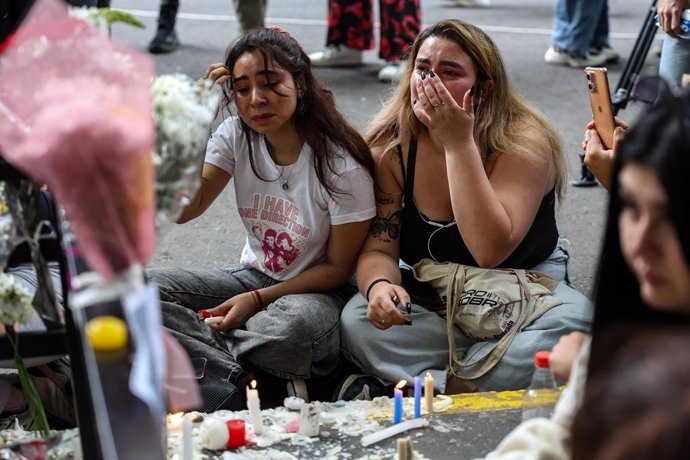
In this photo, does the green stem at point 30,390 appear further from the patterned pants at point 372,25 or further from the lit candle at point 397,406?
the patterned pants at point 372,25

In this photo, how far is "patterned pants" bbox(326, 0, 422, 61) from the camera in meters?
6.22

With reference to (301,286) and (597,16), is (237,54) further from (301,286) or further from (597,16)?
(597,16)

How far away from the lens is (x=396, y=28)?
630 centimetres

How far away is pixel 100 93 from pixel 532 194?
1.62 m

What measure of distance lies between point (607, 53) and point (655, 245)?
563 centimetres

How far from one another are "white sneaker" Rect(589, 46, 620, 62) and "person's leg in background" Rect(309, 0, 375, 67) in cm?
140

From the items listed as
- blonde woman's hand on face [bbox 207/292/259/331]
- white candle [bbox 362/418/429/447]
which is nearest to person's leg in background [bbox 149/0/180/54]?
blonde woman's hand on face [bbox 207/292/259/331]

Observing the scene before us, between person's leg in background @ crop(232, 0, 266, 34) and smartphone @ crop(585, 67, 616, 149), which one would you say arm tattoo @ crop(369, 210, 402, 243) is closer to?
smartphone @ crop(585, 67, 616, 149)

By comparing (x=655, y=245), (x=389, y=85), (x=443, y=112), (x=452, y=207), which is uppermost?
(x=655, y=245)

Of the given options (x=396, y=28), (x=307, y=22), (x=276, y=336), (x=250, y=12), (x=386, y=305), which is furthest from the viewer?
(x=307, y=22)

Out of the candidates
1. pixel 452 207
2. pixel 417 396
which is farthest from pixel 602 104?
pixel 417 396

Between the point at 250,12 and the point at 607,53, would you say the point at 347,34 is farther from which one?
the point at 607,53

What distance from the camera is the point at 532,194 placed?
3000mm

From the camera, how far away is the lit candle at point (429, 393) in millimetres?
2688
